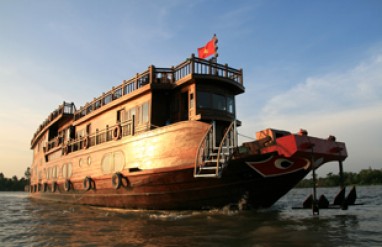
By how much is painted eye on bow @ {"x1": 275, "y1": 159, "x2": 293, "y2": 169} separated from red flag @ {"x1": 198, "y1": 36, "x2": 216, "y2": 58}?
4684 mm

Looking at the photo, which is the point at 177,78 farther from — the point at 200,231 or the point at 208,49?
the point at 200,231

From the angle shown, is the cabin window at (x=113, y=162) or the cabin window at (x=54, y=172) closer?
the cabin window at (x=113, y=162)

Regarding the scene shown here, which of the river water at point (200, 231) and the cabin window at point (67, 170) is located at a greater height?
the cabin window at point (67, 170)

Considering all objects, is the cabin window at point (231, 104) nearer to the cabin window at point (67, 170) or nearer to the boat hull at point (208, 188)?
the boat hull at point (208, 188)

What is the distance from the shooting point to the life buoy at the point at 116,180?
36.3ft

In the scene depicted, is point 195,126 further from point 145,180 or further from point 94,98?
point 94,98

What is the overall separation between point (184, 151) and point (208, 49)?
414cm

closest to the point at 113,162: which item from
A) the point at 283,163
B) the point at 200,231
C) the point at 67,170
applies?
the point at 67,170

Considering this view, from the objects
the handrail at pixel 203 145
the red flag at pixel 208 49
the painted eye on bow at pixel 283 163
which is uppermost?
the red flag at pixel 208 49

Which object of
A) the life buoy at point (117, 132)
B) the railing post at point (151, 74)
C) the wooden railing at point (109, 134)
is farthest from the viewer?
the life buoy at point (117, 132)

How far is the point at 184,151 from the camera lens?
9367 mm

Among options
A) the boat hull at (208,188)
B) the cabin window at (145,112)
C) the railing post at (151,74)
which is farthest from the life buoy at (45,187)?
the railing post at (151,74)

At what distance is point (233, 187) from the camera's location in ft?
29.7

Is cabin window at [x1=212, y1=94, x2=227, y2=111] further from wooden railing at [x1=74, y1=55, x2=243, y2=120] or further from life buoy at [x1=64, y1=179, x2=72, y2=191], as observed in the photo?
life buoy at [x1=64, y1=179, x2=72, y2=191]
